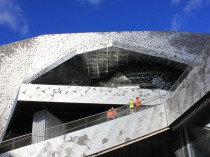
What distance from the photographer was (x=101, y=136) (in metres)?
16.6

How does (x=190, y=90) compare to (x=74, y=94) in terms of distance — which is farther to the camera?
(x=74, y=94)

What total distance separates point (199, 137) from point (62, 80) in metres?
11.8

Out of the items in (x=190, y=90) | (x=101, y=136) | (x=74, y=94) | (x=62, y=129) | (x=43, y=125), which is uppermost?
(x=74, y=94)

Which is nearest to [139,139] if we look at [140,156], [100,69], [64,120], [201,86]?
[140,156]

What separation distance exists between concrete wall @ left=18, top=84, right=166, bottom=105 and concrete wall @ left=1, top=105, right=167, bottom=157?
13.7 feet

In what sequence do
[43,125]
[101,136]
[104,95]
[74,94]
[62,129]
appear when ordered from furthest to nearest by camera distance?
[104,95], [74,94], [43,125], [62,129], [101,136]

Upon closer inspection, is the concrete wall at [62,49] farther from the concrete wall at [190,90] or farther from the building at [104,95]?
the concrete wall at [190,90]

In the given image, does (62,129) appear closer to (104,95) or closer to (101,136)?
(101,136)

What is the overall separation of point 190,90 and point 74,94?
8385 millimetres

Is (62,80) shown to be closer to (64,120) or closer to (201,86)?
Answer: (64,120)

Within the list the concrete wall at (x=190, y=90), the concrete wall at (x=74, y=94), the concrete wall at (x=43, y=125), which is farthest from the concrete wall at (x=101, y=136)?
the concrete wall at (x=74, y=94)

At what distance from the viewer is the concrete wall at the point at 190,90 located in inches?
564

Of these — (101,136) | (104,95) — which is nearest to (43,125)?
(104,95)

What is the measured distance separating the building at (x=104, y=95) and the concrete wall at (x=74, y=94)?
0.06 metres
